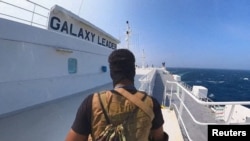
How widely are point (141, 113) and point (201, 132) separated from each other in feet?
13.1

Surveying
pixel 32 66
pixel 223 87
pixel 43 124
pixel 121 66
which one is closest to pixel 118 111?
pixel 121 66

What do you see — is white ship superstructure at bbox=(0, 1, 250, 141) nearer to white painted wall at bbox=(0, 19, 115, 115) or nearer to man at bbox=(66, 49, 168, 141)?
white painted wall at bbox=(0, 19, 115, 115)

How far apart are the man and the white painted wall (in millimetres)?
2299

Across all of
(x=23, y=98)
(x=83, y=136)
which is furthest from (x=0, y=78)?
(x=83, y=136)

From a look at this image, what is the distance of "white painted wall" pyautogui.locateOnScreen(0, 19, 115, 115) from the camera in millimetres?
3361

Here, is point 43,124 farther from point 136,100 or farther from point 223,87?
point 223,87

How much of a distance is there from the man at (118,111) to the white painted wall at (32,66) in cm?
230

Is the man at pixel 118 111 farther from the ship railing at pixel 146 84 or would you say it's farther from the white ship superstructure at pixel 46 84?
the ship railing at pixel 146 84

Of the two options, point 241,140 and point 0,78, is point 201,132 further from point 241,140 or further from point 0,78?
point 0,78

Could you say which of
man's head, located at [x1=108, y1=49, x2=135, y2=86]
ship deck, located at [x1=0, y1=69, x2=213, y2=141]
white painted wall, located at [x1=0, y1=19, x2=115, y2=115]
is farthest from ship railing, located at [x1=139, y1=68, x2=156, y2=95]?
man's head, located at [x1=108, y1=49, x2=135, y2=86]

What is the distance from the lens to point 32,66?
3.96 meters

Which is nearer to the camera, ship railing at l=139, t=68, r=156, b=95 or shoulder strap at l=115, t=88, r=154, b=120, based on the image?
shoulder strap at l=115, t=88, r=154, b=120

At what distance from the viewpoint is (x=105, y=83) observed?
8.94 m

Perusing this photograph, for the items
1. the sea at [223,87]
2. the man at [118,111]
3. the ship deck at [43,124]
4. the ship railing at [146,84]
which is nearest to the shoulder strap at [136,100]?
the man at [118,111]
